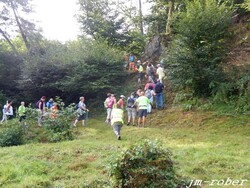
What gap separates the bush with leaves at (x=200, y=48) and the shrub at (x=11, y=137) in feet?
27.6

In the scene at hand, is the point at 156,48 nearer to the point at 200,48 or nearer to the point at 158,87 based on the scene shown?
the point at 158,87

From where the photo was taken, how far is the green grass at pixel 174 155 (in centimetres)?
738

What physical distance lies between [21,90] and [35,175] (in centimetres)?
1833

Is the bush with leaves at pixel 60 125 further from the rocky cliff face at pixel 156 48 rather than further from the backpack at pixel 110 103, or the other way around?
the rocky cliff face at pixel 156 48

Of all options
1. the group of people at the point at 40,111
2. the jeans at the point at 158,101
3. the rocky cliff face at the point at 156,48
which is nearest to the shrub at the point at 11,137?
the group of people at the point at 40,111

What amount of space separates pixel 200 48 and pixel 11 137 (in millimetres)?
10205

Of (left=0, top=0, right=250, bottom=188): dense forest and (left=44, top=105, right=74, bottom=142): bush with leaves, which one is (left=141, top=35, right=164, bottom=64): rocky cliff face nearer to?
(left=0, top=0, right=250, bottom=188): dense forest

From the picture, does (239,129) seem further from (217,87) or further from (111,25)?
(111,25)

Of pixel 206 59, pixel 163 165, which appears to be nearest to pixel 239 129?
pixel 206 59

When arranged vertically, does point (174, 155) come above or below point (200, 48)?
below

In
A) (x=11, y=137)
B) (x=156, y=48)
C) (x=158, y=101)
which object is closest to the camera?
(x=11, y=137)

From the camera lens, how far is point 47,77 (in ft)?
77.7

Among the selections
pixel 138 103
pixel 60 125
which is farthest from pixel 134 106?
pixel 60 125

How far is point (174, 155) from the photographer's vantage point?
29.5 ft
